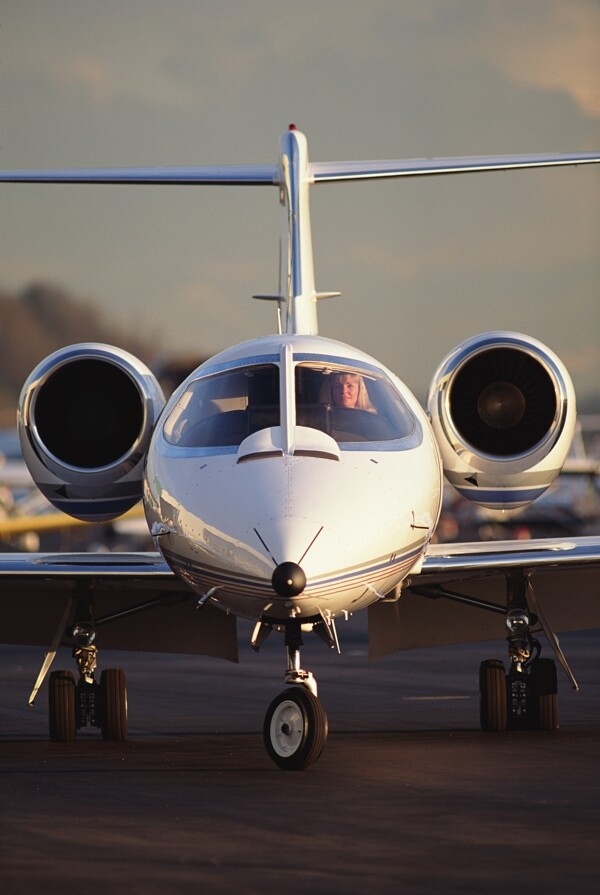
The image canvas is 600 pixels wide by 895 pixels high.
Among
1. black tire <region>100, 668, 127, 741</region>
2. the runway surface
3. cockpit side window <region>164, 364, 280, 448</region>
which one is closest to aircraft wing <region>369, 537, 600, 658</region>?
the runway surface

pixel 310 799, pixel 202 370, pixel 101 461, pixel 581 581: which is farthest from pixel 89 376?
pixel 310 799

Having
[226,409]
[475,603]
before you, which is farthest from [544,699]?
[226,409]

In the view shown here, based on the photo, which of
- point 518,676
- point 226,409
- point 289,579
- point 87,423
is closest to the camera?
point 289,579

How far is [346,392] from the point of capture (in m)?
10.9

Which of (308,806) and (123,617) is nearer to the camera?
(308,806)

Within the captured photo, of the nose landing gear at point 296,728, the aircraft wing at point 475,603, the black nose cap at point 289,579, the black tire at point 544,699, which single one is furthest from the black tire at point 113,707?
the black nose cap at point 289,579

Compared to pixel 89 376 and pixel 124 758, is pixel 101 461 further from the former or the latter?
pixel 124 758

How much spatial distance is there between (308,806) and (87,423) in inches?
224

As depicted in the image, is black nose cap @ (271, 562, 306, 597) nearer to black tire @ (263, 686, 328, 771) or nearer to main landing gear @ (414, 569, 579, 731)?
black tire @ (263, 686, 328, 771)

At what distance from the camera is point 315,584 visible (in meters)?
9.23

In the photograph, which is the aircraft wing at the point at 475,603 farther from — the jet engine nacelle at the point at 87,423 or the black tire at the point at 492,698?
the jet engine nacelle at the point at 87,423

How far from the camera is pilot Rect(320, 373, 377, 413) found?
10.8m

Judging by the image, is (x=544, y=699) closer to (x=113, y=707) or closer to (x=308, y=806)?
(x=113, y=707)

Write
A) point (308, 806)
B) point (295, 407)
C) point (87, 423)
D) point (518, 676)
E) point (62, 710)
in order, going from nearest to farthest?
point (308, 806)
point (295, 407)
point (62, 710)
point (518, 676)
point (87, 423)
